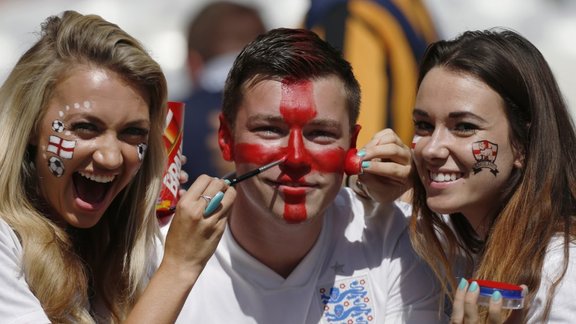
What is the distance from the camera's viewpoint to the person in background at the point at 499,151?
2.80 metres

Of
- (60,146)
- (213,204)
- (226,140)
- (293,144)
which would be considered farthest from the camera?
(226,140)

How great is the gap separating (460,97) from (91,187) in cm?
123

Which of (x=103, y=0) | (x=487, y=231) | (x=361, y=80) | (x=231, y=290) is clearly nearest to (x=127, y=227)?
(x=231, y=290)

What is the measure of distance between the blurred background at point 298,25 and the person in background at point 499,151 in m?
3.01

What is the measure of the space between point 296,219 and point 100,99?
75cm

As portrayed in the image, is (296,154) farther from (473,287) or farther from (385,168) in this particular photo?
(473,287)

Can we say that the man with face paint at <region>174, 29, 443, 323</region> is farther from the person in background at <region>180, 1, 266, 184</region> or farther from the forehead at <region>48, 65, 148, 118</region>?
the person in background at <region>180, 1, 266, 184</region>

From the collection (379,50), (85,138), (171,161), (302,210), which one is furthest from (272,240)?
(379,50)

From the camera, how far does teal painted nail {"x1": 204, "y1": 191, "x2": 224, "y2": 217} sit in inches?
102

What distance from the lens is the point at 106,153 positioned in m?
2.78

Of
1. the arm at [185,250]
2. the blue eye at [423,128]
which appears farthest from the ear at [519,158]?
the arm at [185,250]

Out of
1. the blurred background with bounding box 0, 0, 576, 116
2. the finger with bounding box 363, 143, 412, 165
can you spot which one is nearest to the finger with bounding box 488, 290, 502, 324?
the finger with bounding box 363, 143, 412, 165

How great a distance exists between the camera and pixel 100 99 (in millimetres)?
2787

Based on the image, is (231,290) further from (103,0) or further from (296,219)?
(103,0)
